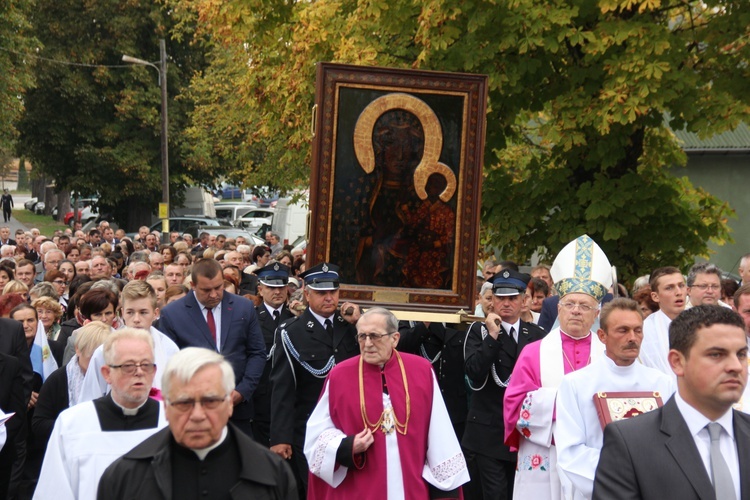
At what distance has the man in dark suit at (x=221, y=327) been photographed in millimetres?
9141

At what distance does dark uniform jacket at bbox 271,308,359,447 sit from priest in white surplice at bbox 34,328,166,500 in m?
2.95

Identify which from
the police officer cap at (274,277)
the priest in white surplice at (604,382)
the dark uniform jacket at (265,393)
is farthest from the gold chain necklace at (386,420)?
the police officer cap at (274,277)

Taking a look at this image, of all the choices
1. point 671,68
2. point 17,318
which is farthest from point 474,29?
point 17,318

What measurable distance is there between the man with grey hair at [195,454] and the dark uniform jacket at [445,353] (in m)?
4.90

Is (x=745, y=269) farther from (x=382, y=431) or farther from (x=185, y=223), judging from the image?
(x=185, y=223)

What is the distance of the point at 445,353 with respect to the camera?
29.9 ft

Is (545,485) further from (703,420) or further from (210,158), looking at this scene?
(210,158)

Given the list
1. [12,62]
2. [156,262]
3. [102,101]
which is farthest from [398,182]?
[102,101]

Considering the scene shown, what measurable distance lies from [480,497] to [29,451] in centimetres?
338

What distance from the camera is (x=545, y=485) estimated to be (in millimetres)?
7062

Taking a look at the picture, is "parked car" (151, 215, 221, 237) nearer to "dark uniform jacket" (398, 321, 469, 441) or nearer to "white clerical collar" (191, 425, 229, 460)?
"dark uniform jacket" (398, 321, 469, 441)

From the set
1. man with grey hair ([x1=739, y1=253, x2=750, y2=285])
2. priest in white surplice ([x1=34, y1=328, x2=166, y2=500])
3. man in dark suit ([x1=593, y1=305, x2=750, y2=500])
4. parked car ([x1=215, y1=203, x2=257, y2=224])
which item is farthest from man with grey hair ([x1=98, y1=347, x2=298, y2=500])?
parked car ([x1=215, y1=203, x2=257, y2=224])

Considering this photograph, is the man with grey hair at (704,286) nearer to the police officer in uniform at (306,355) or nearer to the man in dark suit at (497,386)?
the man in dark suit at (497,386)

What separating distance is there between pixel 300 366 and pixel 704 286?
3.13 m
